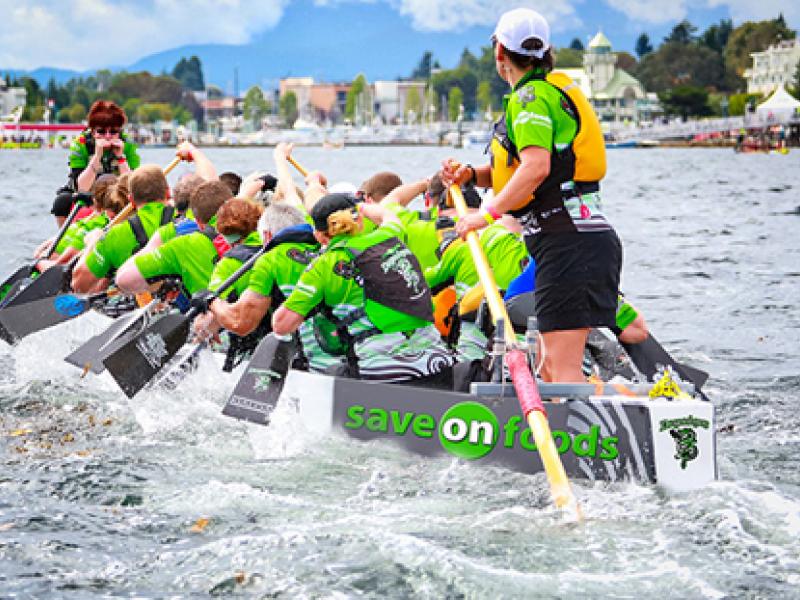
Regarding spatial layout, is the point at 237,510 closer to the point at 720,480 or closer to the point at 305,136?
the point at 720,480

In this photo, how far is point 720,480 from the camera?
256 inches

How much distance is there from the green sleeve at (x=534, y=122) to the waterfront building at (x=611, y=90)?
163 metres

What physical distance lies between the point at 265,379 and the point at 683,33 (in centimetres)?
18954

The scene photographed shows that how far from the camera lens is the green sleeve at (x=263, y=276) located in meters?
7.74

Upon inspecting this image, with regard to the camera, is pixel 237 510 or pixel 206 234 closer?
pixel 237 510

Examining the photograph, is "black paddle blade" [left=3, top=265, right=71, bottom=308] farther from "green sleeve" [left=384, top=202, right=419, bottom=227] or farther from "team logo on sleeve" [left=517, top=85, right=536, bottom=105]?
"team logo on sleeve" [left=517, top=85, right=536, bottom=105]

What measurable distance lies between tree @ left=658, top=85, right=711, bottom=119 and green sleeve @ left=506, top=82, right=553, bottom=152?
139m

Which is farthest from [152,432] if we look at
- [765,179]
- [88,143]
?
[765,179]

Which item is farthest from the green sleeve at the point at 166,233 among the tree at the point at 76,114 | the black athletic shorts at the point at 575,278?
the tree at the point at 76,114

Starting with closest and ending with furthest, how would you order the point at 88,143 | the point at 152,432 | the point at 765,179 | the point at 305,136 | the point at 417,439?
the point at 417,439 < the point at 152,432 < the point at 88,143 < the point at 765,179 < the point at 305,136

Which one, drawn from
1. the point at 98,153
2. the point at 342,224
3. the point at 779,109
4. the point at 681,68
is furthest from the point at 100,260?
the point at 681,68

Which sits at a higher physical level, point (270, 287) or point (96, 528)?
point (270, 287)

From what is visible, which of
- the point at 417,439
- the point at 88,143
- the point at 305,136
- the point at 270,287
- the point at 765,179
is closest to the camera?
the point at 417,439

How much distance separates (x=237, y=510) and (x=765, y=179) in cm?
4939
